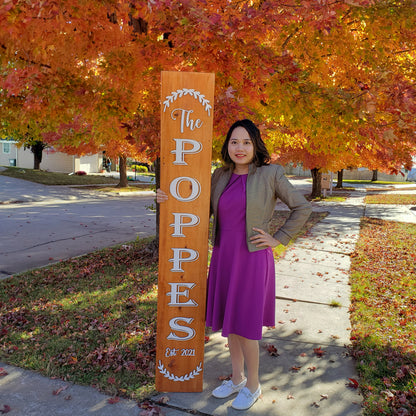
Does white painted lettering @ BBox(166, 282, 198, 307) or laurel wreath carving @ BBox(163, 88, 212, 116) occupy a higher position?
laurel wreath carving @ BBox(163, 88, 212, 116)

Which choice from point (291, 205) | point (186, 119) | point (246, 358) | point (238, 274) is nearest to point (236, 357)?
point (246, 358)

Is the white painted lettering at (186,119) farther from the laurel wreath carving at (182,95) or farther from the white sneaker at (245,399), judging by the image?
the white sneaker at (245,399)

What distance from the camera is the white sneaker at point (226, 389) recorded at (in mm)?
3043

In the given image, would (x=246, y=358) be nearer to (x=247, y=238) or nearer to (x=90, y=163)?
(x=247, y=238)

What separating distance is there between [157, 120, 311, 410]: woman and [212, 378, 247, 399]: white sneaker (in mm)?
130

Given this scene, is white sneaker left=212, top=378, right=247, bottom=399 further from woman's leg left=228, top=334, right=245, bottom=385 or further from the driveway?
the driveway

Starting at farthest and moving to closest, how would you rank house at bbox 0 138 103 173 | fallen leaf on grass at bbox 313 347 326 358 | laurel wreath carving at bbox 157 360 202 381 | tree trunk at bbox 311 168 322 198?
house at bbox 0 138 103 173, tree trunk at bbox 311 168 322 198, fallen leaf on grass at bbox 313 347 326 358, laurel wreath carving at bbox 157 360 202 381

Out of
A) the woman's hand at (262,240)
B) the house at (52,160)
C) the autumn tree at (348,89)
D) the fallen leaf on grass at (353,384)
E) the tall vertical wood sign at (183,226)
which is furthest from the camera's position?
the house at (52,160)

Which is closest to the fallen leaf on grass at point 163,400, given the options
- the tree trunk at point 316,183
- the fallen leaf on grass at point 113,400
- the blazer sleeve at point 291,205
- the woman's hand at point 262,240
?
the fallen leaf on grass at point 113,400

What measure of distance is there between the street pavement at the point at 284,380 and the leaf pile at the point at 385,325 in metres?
0.13

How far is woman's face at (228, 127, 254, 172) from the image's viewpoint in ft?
9.32

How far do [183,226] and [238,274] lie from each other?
52 cm

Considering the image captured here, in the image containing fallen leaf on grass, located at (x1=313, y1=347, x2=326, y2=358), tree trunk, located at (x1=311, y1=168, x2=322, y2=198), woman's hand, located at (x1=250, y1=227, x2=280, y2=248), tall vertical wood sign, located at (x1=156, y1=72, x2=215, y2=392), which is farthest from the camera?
tree trunk, located at (x1=311, y1=168, x2=322, y2=198)

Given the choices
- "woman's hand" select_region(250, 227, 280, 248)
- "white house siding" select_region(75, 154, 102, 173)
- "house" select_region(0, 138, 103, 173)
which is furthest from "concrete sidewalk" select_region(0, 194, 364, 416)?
"white house siding" select_region(75, 154, 102, 173)
